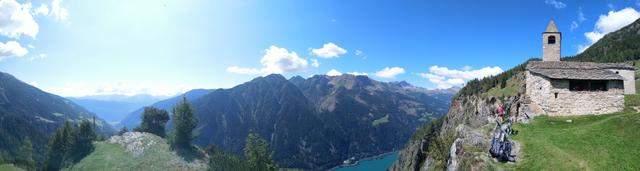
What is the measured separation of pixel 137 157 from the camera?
100m

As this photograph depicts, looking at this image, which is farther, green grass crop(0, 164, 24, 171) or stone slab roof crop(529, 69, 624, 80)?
green grass crop(0, 164, 24, 171)

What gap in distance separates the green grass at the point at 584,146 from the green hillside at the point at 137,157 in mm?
86105

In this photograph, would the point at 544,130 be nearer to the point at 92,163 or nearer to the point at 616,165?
the point at 616,165

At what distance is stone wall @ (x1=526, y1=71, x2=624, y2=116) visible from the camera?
40062mm

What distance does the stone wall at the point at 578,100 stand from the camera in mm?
40062

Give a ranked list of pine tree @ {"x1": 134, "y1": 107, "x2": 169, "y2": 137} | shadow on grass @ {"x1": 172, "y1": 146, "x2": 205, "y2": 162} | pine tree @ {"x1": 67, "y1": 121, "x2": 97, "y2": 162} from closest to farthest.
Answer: pine tree @ {"x1": 67, "y1": 121, "x2": 97, "y2": 162} → shadow on grass @ {"x1": 172, "y1": 146, "x2": 205, "y2": 162} → pine tree @ {"x1": 134, "y1": 107, "x2": 169, "y2": 137}

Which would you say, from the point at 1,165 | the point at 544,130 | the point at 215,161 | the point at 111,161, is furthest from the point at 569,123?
the point at 1,165

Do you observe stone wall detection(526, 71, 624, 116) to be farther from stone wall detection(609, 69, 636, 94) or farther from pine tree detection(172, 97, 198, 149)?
pine tree detection(172, 97, 198, 149)

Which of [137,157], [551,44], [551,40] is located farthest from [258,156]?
[551,40]

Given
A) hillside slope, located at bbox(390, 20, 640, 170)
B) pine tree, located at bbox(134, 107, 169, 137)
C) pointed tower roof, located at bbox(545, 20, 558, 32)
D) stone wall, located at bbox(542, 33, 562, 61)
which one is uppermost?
pointed tower roof, located at bbox(545, 20, 558, 32)

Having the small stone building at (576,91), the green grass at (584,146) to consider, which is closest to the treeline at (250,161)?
the small stone building at (576,91)

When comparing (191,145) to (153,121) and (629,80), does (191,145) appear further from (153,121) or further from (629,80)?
(629,80)

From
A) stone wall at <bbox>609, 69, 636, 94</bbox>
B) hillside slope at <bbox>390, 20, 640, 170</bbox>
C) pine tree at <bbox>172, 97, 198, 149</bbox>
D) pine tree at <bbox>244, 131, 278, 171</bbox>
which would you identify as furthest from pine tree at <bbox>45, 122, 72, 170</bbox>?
stone wall at <bbox>609, 69, 636, 94</bbox>

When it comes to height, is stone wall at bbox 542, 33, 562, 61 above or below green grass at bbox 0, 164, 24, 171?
above
